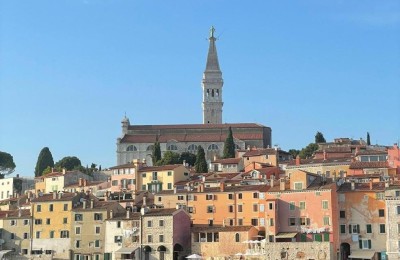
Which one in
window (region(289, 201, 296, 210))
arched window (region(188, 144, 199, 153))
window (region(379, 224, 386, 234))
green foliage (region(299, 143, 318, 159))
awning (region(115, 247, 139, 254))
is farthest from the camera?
arched window (region(188, 144, 199, 153))

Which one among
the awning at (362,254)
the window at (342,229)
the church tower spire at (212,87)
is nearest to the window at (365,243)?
the awning at (362,254)

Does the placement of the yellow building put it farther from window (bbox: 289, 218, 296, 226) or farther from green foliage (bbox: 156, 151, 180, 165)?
green foliage (bbox: 156, 151, 180, 165)

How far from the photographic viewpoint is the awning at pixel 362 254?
5268cm

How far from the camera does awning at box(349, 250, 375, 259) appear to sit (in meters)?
52.7

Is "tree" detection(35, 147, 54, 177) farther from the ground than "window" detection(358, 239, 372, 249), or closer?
farther from the ground

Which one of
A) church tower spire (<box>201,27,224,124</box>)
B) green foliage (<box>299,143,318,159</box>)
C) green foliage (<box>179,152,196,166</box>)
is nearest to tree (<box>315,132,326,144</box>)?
green foliage (<box>299,143,318,159</box>)

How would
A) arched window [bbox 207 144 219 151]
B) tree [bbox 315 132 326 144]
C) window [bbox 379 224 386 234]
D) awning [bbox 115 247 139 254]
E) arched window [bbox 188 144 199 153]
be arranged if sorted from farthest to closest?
arched window [bbox 207 144 219 151] → arched window [bbox 188 144 199 153] → tree [bbox 315 132 326 144] → awning [bbox 115 247 139 254] → window [bbox 379 224 386 234]

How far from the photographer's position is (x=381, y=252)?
53125mm

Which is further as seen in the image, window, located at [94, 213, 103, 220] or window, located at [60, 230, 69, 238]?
window, located at [60, 230, 69, 238]

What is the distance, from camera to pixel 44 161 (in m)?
114

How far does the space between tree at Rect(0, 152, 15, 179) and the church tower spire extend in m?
60.5

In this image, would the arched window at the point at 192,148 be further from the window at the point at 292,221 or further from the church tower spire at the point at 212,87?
the window at the point at 292,221

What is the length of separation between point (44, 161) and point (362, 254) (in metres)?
70.0

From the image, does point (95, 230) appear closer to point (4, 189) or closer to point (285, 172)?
point (285, 172)
